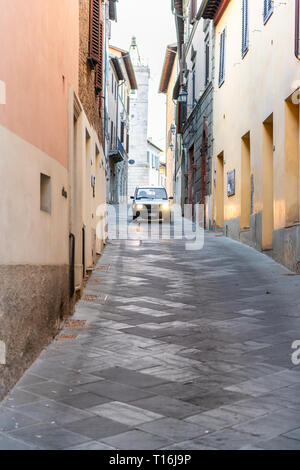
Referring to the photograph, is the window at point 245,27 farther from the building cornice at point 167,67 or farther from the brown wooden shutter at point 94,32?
the building cornice at point 167,67

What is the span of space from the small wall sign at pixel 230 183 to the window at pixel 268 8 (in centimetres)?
464

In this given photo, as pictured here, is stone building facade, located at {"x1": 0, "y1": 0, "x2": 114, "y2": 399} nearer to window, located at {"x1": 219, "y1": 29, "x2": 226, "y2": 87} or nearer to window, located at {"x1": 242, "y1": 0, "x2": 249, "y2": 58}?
window, located at {"x1": 242, "y1": 0, "x2": 249, "y2": 58}

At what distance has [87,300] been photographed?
8.83 meters

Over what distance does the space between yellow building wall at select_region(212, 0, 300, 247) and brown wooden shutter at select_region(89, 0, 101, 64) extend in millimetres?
3254

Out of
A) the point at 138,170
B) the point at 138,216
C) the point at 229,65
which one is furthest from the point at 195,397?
the point at 138,170

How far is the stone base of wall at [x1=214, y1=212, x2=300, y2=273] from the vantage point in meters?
10.8

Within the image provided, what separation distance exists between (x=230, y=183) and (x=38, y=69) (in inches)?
465

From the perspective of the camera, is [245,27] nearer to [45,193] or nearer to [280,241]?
[280,241]

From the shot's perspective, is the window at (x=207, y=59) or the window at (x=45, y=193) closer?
the window at (x=45, y=193)

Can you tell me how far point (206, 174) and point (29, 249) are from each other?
16.9m

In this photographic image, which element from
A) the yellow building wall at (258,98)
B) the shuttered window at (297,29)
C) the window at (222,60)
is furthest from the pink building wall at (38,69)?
the window at (222,60)

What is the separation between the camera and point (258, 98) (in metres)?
13.9

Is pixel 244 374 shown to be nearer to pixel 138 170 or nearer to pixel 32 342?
pixel 32 342

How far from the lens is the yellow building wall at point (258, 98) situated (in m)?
11.4
